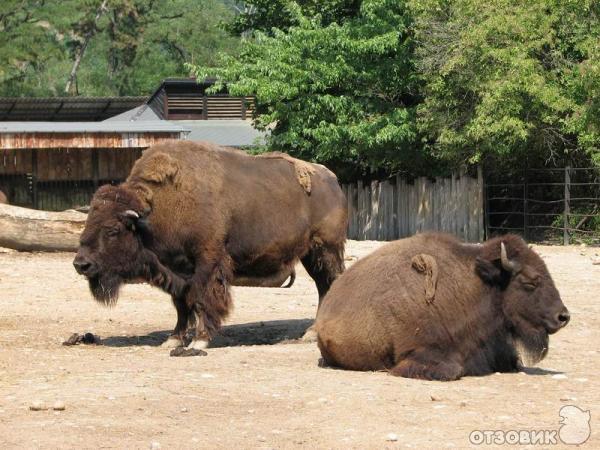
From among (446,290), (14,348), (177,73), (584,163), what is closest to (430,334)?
(446,290)

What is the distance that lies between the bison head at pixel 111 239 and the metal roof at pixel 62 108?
28.9 m

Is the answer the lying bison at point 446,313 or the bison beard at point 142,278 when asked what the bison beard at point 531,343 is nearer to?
the lying bison at point 446,313

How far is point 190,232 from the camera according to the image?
11.6m

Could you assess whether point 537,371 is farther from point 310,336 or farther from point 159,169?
point 159,169

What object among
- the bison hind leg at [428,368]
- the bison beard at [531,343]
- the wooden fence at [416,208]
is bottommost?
the wooden fence at [416,208]

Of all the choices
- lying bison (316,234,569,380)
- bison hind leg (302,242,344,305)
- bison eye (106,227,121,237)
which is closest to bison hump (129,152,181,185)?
bison eye (106,227,121,237)

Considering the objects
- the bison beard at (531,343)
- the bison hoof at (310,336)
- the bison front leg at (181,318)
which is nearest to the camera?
the bison beard at (531,343)

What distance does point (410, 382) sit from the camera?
896cm

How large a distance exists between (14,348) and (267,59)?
20549mm

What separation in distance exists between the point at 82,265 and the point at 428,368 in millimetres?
4067

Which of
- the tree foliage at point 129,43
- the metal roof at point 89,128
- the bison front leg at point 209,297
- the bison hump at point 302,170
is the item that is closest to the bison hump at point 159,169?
the bison front leg at point 209,297

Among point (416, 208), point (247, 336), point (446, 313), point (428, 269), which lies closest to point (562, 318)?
point (446, 313)

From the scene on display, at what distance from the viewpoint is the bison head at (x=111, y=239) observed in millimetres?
11461

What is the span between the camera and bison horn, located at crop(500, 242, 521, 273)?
374 inches
